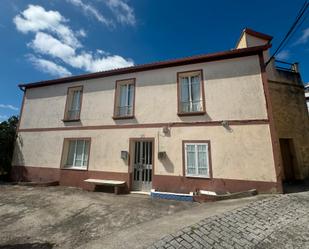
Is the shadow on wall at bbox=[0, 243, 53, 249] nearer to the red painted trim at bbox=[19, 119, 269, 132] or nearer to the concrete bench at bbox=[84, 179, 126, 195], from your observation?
the concrete bench at bbox=[84, 179, 126, 195]

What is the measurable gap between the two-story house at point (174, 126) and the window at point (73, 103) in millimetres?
66

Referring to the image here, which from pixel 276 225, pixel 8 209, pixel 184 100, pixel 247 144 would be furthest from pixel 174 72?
pixel 8 209

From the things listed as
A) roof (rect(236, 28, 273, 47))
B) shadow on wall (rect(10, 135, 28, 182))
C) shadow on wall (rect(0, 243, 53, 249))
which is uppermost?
roof (rect(236, 28, 273, 47))

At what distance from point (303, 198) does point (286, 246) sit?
11.8 ft

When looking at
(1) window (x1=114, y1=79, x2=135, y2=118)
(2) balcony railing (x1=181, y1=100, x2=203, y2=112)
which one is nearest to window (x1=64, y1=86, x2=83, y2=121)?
(1) window (x1=114, y1=79, x2=135, y2=118)

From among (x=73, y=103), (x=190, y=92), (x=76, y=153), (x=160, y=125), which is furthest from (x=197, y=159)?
(x=73, y=103)

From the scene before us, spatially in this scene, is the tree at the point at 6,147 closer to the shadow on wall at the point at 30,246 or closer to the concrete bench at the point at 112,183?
the concrete bench at the point at 112,183

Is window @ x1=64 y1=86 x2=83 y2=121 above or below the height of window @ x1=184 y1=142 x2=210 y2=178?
above

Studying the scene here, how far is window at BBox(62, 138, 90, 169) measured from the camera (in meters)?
9.70

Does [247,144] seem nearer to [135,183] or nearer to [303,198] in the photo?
[303,198]

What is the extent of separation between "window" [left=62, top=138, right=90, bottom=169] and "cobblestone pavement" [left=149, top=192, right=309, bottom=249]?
729 centimetres

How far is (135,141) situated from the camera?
29.2ft

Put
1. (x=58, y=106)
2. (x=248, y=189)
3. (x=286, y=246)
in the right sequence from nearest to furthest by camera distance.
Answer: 1. (x=286, y=246)
2. (x=248, y=189)
3. (x=58, y=106)

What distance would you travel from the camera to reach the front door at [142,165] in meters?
8.53
